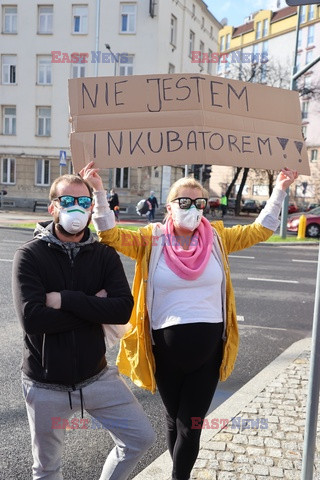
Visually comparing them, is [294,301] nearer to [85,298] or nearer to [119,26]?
[85,298]

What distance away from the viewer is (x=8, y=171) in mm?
32812

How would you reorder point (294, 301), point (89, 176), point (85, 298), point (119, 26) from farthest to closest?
point (119, 26)
point (294, 301)
point (89, 176)
point (85, 298)

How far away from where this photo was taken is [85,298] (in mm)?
2047

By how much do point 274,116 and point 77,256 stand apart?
1359mm

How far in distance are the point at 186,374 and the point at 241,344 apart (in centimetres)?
319

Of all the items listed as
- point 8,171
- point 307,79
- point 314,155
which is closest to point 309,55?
point 307,79

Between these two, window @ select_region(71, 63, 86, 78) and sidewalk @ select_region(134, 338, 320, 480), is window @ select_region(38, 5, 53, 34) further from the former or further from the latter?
sidewalk @ select_region(134, 338, 320, 480)

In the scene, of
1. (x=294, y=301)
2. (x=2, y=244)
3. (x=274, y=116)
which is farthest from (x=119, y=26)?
(x=274, y=116)

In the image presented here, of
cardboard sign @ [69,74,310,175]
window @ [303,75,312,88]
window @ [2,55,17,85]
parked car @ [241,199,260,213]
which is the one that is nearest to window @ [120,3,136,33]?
window @ [2,55,17,85]

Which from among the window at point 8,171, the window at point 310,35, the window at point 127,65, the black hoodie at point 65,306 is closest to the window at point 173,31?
the window at point 127,65

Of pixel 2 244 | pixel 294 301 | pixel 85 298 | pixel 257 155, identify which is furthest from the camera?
pixel 2 244

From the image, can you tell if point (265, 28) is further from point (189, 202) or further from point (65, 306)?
point (65, 306)

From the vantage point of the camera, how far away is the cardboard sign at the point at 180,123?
2408 millimetres

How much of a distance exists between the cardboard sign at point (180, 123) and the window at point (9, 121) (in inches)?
1275
